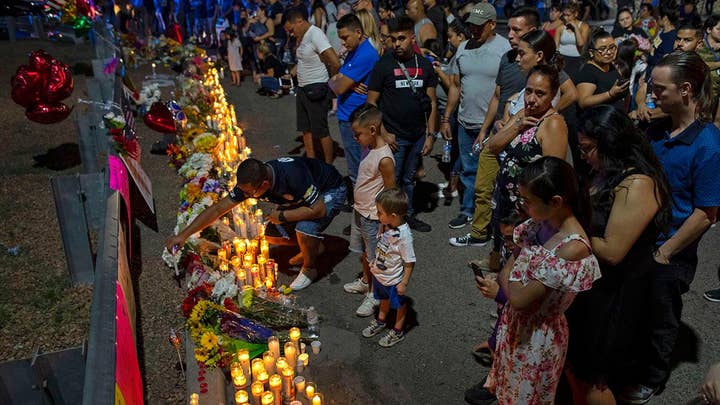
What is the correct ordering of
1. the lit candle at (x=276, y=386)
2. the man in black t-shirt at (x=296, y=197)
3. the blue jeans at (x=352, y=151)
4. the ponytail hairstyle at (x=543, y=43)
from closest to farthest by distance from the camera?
1. the lit candle at (x=276, y=386)
2. the ponytail hairstyle at (x=543, y=43)
3. the man in black t-shirt at (x=296, y=197)
4. the blue jeans at (x=352, y=151)

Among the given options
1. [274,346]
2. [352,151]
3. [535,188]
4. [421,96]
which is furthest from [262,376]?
[421,96]

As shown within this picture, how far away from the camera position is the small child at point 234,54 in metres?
14.3

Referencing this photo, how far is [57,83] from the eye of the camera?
7.45 meters

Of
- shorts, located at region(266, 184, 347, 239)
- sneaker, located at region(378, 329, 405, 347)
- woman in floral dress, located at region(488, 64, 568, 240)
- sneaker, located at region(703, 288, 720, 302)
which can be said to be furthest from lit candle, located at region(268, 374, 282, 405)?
sneaker, located at region(703, 288, 720, 302)

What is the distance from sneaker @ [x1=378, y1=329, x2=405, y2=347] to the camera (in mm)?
4371

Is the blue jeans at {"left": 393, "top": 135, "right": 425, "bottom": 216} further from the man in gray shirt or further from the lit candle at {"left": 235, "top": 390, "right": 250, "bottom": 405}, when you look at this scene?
the lit candle at {"left": 235, "top": 390, "right": 250, "bottom": 405}

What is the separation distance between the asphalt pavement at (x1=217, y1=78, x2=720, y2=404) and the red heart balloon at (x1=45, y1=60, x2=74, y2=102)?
416 centimetres

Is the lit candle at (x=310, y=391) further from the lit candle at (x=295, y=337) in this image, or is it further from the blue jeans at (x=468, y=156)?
the blue jeans at (x=468, y=156)

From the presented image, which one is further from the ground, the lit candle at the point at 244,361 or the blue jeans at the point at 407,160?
the blue jeans at the point at 407,160

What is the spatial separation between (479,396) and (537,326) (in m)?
1.16

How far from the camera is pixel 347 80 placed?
20.3 feet

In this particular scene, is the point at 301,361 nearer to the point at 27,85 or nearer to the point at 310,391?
the point at 310,391

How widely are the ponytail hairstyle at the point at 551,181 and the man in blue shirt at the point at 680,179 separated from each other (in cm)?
102

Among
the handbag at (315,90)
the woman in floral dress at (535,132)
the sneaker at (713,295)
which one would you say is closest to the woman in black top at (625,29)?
the handbag at (315,90)
